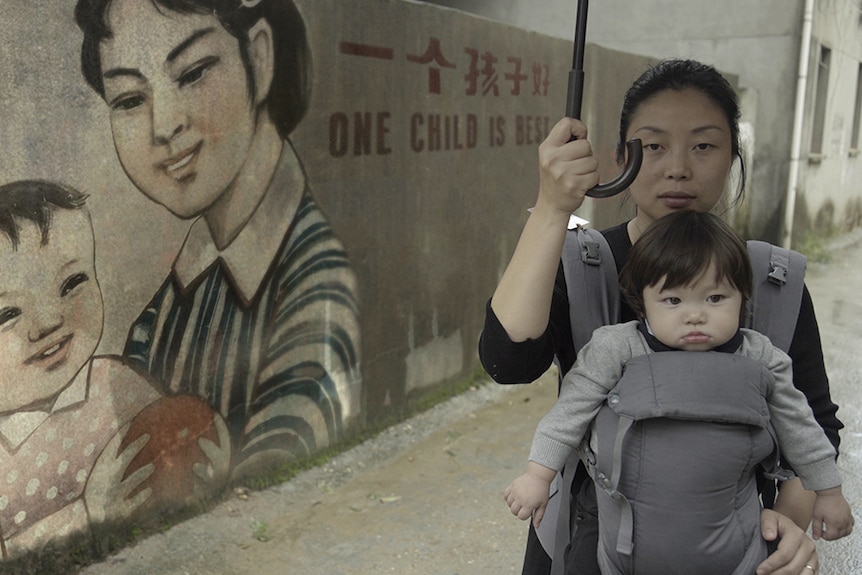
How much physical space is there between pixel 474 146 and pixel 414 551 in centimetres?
255

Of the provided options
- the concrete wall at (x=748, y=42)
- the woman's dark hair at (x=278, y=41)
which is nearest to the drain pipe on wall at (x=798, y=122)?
the concrete wall at (x=748, y=42)

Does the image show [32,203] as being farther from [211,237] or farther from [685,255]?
[685,255]

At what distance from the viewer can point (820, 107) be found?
1188cm

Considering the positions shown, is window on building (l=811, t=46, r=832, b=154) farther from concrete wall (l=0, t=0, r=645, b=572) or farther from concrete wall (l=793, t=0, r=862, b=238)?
concrete wall (l=0, t=0, r=645, b=572)

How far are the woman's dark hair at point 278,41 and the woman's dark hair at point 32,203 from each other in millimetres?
370

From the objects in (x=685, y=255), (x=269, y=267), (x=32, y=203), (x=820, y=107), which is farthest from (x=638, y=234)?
(x=820, y=107)

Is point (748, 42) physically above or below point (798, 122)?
above

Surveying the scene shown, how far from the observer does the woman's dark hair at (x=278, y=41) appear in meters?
3.16

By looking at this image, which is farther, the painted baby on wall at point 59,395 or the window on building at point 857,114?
the window on building at point 857,114

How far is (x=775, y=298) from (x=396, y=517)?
242 cm

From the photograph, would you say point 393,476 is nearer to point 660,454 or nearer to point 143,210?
point 143,210

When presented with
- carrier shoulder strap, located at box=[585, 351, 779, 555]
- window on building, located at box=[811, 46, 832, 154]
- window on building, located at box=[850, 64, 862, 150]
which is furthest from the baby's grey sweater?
window on building, located at box=[850, 64, 862, 150]

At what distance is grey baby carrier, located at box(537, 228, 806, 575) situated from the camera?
140 cm

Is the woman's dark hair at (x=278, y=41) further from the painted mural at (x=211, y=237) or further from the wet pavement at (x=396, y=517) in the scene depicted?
the wet pavement at (x=396, y=517)
